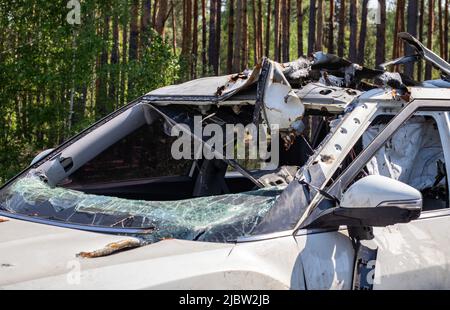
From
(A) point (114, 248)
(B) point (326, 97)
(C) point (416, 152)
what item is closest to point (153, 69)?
(C) point (416, 152)

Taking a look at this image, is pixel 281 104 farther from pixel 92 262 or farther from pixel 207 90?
pixel 92 262

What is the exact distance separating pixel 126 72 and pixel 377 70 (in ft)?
36.3

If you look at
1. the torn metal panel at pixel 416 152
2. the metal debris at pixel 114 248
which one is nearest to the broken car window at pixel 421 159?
the torn metal panel at pixel 416 152

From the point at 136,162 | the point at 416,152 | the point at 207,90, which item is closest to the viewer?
the point at 207,90

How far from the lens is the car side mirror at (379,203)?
95.2 inches

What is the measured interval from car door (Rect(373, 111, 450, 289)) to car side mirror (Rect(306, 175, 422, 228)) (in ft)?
1.06

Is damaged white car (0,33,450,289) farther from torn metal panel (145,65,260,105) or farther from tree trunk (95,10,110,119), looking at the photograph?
tree trunk (95,10,110,119)

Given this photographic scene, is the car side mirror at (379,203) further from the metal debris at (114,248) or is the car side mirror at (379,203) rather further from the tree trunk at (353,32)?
the tree trunk at (353,32)

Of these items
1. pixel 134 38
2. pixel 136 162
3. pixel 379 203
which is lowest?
pixel 136 162

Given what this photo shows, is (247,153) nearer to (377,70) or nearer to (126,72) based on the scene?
(377,70)

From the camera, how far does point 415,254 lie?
9.36 ft

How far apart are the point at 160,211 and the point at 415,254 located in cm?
115

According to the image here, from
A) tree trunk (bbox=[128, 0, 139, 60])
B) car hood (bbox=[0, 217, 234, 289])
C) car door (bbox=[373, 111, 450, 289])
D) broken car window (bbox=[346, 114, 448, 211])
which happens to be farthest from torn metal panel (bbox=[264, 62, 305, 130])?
tree trunk (bbox=[128, 0, 139, 60])
